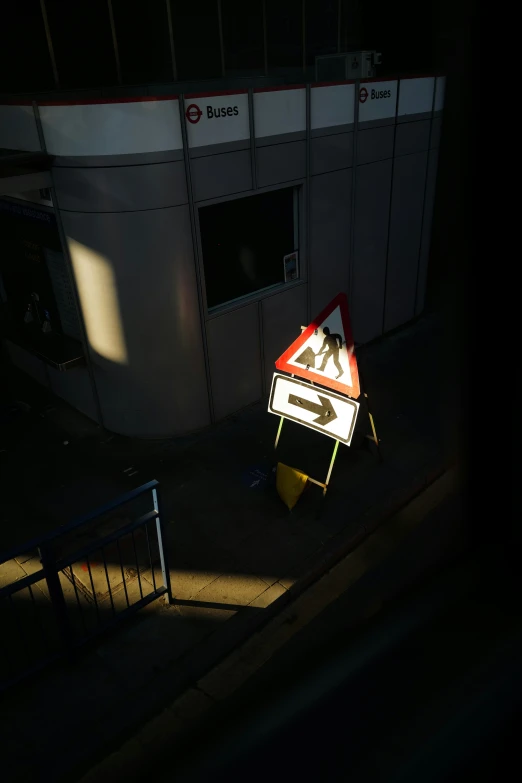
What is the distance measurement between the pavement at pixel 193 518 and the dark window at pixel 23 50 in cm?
464

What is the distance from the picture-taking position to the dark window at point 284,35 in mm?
9414

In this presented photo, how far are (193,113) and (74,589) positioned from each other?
5347mm

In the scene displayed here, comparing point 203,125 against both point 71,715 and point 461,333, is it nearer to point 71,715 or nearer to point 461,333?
point 71,715

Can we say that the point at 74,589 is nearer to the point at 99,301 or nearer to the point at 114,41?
the point at 99,301

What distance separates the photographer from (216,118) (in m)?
6.83

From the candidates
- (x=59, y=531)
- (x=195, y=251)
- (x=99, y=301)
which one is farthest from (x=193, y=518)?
(x=195, y=251)

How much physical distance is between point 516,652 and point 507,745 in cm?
12

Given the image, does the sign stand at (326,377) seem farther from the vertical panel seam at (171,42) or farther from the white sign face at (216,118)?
the vertical panel seam at (171,42)

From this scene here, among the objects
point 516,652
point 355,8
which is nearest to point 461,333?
point 516,652

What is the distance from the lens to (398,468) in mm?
7273

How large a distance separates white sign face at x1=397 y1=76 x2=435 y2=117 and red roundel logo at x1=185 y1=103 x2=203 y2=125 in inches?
155

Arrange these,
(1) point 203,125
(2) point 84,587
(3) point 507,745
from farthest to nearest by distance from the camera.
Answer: (1) point 203,125
(2) point 84,587
(3) point 507,745

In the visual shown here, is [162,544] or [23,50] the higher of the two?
[23,50]

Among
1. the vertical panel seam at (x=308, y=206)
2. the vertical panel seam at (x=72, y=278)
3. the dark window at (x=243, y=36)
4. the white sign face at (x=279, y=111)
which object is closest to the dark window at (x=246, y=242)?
the vertical panel seam at (x=308, y=206)
